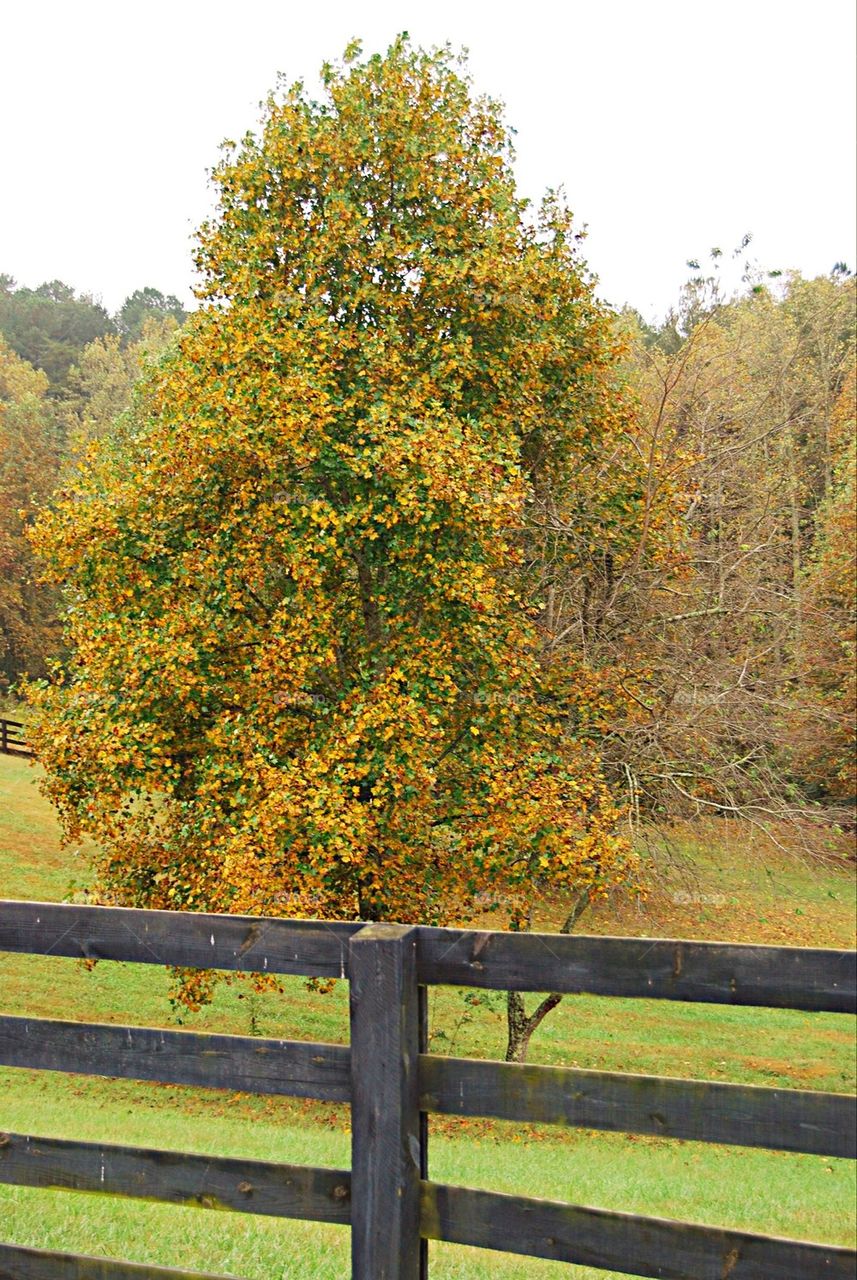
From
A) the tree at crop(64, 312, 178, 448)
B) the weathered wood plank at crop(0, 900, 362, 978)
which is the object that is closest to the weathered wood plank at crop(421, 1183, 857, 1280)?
the weathered wood plank at crop(0, 900, 362, 978)

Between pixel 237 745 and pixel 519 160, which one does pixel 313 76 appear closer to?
pixel 519 160

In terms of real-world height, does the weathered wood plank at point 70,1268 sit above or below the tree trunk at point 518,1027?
above

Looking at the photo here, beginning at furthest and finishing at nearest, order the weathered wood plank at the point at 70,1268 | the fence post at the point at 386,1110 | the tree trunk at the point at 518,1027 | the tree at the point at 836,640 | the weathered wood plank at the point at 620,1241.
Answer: the tree at the point at 836,640
the tree trunk at the point at 518,1027
the weathered wood plank at the point at 70,1268
the fence post at the point at 386,1110
the weathered wood plank at the point at 620,1241

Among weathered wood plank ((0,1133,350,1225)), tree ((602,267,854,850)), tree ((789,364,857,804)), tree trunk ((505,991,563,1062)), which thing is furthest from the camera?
tree ((789,364,857,804))

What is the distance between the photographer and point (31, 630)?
156 ft

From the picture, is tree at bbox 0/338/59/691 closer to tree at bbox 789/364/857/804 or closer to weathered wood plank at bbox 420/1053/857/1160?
tree at bbox 789/364/857/804

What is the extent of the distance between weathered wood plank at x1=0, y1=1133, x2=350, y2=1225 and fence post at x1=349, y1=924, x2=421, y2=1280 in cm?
12

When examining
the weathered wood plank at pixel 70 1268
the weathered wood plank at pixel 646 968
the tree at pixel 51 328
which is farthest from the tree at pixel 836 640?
the tree at pixel 51 328

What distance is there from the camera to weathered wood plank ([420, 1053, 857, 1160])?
2898 millimetres

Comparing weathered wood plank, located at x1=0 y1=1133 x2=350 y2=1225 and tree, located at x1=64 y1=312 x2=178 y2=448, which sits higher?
tree, located at x1=64 y1=312 x2=178 y2=448

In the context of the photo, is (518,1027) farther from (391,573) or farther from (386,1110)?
(386,1110)

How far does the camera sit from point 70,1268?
142 inches

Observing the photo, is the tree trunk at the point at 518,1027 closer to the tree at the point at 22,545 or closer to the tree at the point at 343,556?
the tree at the point at 343,556

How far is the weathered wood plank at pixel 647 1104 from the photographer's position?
9.51 feet
